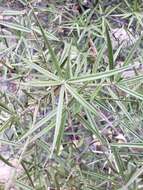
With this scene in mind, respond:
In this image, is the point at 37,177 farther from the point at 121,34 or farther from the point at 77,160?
the point at 121,34

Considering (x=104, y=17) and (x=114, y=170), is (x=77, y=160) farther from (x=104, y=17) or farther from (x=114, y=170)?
(x=104, y=17)

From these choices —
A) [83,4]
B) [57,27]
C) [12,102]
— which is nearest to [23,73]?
[12,102]

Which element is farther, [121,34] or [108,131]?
[121,34]

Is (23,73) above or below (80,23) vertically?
below

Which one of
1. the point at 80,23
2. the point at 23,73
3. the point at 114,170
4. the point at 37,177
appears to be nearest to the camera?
the point at 114,170

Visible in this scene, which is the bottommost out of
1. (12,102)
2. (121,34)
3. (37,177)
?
(37,177)

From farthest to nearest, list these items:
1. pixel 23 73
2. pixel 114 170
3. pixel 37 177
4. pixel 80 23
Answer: pixel 80 23, pixel 23 73, pixel 37 177, pixel 114 170

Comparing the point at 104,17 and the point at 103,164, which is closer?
the point at 103,164

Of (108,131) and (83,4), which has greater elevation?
(83,4)

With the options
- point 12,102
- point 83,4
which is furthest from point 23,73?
point 83,4
